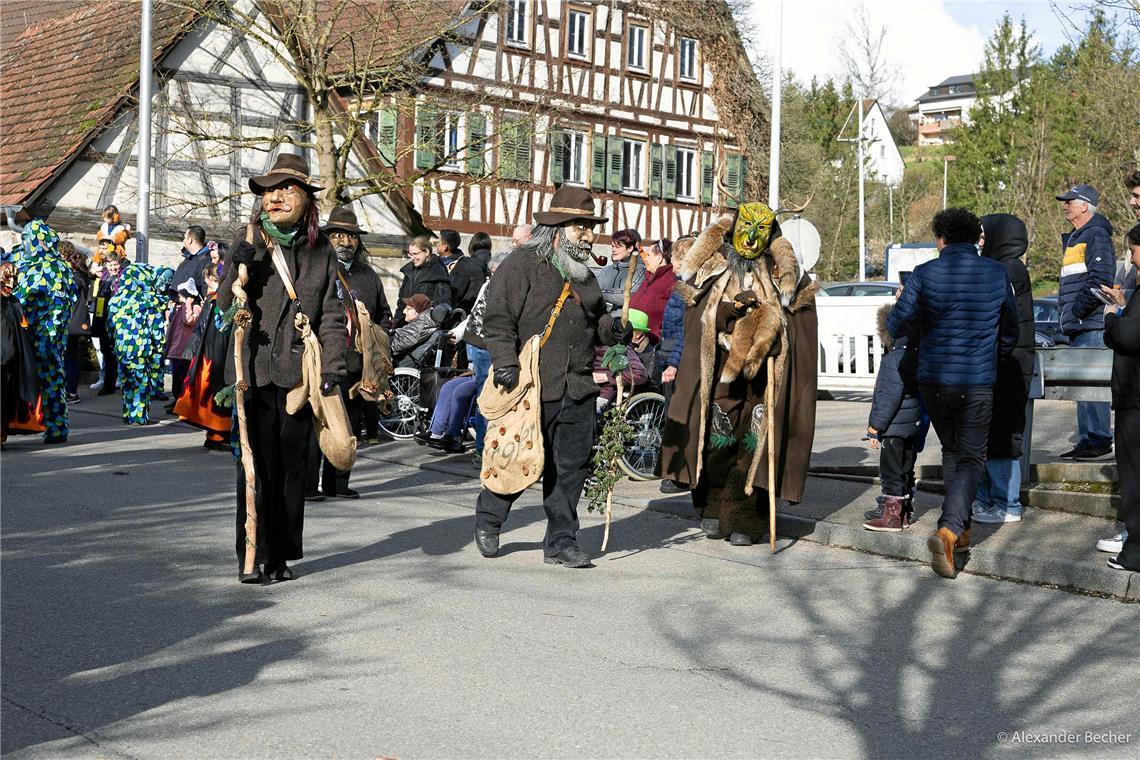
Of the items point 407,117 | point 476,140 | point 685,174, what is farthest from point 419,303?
point 685,174

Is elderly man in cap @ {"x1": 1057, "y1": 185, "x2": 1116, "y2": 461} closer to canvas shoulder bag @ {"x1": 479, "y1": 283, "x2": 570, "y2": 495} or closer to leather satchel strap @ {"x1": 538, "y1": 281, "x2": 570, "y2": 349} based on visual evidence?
leather satchel strap @ {"x1": 538, "y1": 281, "x2": 570, "y2": 349}

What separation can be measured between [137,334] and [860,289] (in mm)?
20035

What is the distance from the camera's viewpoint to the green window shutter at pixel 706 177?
41031mm

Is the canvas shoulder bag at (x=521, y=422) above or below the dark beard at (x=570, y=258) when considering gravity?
below

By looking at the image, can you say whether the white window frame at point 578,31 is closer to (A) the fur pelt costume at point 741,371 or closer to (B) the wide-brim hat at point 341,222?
(B) the wide-brim hat at point 341,222

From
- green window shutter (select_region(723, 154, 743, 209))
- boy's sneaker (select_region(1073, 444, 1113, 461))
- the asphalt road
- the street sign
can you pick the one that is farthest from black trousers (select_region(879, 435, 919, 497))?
green window shutter (select_region(723, 154, 743, 209))

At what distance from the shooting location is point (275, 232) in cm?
Result: 766

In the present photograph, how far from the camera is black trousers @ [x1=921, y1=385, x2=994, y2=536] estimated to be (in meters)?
8.54

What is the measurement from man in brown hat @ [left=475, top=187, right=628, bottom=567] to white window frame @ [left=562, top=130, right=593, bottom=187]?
28655mm

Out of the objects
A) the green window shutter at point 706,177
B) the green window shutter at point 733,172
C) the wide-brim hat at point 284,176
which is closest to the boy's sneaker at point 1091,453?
the wide-brim hat at point 284,176

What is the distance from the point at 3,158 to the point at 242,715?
26291mm

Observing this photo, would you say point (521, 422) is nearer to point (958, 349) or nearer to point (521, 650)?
point (521, 650)

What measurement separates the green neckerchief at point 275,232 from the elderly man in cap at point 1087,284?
254 inches

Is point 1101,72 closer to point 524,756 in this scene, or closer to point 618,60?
point 618,60
